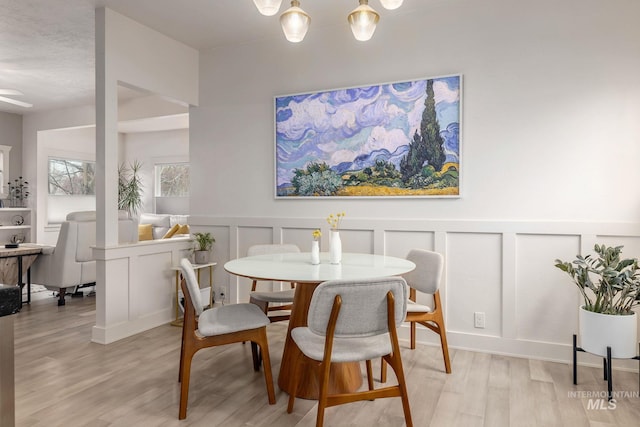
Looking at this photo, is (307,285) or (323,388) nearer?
(323,388)

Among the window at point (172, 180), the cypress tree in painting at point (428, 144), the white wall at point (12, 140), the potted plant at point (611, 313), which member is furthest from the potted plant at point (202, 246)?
the white wall at point (12, 140)

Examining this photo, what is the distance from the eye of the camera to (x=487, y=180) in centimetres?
309

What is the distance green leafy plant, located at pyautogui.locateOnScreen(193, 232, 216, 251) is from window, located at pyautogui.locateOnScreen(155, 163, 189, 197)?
10.8 ft

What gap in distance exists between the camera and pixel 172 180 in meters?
7.42

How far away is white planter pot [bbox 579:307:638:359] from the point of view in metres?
2.36

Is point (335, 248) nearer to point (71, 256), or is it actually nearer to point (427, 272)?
point (427, 272)

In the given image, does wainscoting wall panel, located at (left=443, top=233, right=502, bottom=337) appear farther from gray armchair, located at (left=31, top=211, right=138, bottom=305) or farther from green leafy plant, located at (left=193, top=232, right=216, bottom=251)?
gray armchair, located at (left=31, top=211, right=138, bottom=305)

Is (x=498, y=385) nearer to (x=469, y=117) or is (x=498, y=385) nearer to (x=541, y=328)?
(x=541, y=328)

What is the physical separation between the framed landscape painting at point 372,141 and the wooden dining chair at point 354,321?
1632mm

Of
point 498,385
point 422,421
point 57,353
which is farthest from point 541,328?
point 57,353

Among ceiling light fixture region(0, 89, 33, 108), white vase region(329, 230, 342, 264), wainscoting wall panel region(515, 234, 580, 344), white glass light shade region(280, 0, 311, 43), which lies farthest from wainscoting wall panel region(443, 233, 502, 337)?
ceiling light fixture region(0, 89, 33, 108)

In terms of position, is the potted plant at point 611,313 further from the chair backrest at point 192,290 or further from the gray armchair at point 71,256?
the gray armchair at point 71,256

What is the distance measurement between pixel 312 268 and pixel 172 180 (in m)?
5.76

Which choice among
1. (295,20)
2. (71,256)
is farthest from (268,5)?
(71,256)
